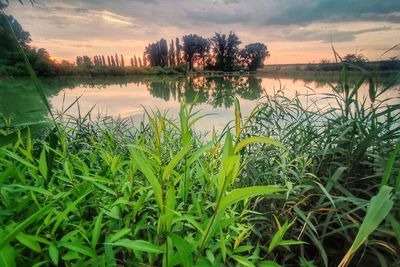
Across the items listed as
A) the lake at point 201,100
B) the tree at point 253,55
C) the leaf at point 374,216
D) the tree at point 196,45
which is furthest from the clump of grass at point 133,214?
the tree at point 196,45

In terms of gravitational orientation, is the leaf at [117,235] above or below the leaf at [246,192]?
below

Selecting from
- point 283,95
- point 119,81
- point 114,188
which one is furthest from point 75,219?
point 119,81

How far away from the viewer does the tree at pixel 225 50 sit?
13.5ft

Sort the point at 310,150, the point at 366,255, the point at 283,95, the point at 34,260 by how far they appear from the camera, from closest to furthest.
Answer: the point at 34,260
the point at 366,255
the point at 310,150
the point at 283,95

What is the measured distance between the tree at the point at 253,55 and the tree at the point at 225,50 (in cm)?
16

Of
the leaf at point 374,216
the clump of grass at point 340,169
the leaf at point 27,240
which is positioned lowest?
the clump of grass at point 340,169

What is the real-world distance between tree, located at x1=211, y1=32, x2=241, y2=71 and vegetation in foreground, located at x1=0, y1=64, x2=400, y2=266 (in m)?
2.45

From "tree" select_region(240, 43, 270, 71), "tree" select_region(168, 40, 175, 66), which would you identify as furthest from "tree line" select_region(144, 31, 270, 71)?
"tree" select_region(168, 40, 175, 66)

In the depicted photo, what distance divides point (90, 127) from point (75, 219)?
68.0 inches

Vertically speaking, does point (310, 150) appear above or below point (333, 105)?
below

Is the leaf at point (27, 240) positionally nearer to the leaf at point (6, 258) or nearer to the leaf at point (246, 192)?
the leaf at point (6, 258)

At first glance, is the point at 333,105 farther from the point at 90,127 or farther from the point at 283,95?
the point at 90,127

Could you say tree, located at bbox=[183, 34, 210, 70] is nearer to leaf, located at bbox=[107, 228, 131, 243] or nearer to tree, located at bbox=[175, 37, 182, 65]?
tree, located at bbox=[175, 37, 182, 65]

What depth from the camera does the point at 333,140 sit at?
125 centimetres
